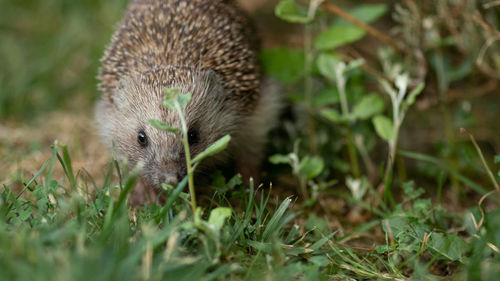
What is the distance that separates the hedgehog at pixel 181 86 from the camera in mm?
3678

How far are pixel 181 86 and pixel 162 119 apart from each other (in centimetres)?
31

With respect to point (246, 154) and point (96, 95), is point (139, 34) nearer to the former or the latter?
point (246, 154)

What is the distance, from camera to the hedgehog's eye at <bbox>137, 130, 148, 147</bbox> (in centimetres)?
373

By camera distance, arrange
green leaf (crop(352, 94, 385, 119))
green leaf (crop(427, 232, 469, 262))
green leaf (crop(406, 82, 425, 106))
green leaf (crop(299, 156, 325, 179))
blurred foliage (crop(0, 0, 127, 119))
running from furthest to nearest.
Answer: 1. blurred foliage (crop(0, 0, 127, 119))
2. green leaf (crop(352, 94, 385, 119))
3. green leaf (crop(299, 156, 325, 179))
4. green leaf (crop(406, 82, 425, 106))
5. green leaf (crop(427, 232, 469, 262))

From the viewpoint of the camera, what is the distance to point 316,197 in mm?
4152

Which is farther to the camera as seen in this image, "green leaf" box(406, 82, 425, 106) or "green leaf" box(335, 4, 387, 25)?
"green leaf" box(335, 4, 387, 25)

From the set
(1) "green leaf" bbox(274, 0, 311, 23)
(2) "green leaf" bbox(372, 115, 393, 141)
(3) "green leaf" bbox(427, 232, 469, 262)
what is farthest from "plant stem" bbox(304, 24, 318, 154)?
(3) "green leaf" bbox(427, 232, 469, 262)

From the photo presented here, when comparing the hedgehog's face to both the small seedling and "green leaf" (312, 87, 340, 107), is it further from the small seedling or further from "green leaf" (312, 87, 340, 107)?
"green leaf" (312, 87, 340, 107)

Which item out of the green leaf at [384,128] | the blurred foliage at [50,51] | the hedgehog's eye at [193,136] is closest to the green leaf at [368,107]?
the green leaf at [384,128]

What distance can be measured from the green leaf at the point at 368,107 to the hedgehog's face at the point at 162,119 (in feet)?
3.49

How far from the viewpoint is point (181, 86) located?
12.2 ft

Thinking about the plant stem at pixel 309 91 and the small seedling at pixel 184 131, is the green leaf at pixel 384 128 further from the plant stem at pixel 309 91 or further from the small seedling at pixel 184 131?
the small seedling at pixel 184 131

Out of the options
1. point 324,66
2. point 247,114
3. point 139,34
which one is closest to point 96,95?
point 139,34

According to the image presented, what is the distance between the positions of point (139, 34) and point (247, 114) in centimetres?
115
